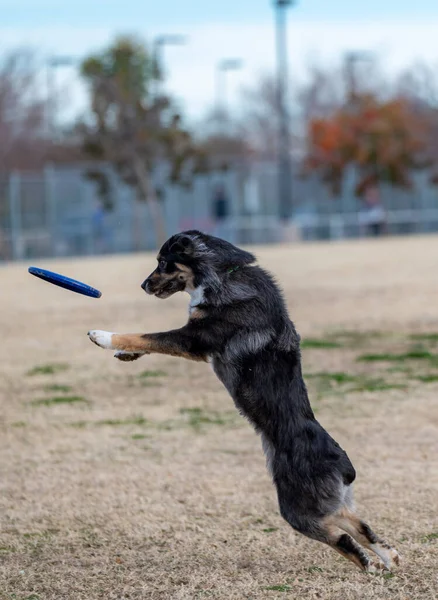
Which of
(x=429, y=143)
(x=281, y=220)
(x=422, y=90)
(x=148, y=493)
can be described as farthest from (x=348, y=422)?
(x=422, y=90)

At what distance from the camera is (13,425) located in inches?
357

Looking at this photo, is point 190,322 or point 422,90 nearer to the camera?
point 190,322

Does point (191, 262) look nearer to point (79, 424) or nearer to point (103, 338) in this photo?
point (103, 338)

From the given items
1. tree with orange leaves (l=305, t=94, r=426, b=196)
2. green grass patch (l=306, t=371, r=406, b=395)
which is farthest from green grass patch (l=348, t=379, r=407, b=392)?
tree with orange leaves (l=305, t=94, r=426, b=196)

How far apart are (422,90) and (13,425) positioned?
5961cm

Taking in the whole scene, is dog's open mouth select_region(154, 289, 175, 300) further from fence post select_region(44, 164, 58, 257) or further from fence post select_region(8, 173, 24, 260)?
fence post select_region(44, 164, 58, 257)

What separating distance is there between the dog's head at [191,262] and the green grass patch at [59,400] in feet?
15.4

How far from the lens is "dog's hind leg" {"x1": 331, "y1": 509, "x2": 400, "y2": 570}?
498cm

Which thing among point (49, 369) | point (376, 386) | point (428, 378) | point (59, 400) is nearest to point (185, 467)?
point (59, 400)

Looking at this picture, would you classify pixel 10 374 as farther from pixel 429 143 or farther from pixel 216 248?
pixel 429 143

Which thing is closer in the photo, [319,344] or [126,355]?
[126,355]

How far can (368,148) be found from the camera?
A: 4216 centimetres

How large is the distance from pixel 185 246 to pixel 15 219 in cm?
2758

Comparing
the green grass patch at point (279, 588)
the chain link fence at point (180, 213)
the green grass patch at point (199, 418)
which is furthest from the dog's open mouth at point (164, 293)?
the chain link fence at point (180, 213)
